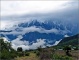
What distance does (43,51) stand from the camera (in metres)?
→ 45.2

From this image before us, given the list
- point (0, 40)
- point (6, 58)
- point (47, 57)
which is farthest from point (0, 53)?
point (47, 57)

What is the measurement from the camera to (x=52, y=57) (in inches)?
1794

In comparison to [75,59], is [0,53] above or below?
above

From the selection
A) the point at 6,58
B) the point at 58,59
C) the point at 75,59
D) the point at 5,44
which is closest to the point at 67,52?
the point at 75,59

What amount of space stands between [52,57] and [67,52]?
13432mm

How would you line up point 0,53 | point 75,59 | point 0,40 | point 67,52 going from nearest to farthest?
1. point 0,53
2. point 0,40
3. point 75,59
4. point 67,52

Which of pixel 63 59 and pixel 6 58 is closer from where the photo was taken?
pixel 6 58

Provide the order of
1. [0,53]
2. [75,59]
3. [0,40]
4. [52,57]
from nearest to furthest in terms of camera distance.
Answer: [0,53]
[0,40]
[52,57]
[75,59]

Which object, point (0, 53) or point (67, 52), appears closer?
point (0, 53)

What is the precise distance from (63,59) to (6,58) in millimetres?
13070

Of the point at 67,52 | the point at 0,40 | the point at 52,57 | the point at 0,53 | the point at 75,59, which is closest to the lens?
the point at 0,53

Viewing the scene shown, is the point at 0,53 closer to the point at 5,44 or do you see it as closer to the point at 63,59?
the point at 5,44

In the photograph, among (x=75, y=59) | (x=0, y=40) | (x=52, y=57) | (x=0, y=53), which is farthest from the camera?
(x=75, y=59)

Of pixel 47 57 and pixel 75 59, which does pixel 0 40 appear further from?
pixel 75 59
